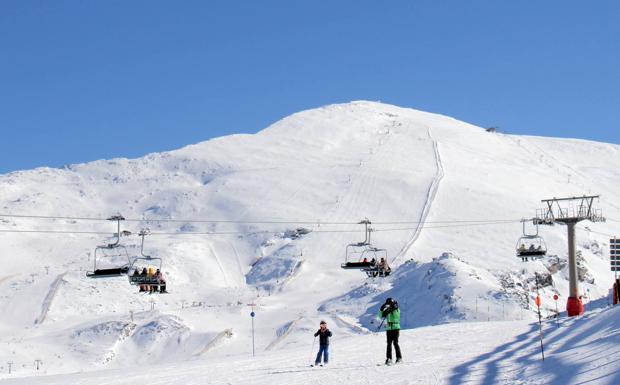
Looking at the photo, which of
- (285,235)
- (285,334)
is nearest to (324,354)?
(285,334)

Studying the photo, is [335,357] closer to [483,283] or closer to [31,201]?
[483,283]

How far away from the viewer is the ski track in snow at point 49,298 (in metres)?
56.8

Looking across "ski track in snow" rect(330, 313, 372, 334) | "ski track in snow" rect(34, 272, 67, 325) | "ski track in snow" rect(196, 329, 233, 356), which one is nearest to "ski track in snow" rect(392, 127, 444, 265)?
"ski track in snow" rect(330, 313, 372, 334)

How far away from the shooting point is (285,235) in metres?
75.8

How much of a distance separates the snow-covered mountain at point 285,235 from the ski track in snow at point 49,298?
0.21 metres

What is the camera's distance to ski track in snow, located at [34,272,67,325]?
2238 inches

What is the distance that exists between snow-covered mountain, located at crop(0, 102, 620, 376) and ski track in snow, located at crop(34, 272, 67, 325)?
0.69ft

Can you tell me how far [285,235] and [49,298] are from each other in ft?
74.3

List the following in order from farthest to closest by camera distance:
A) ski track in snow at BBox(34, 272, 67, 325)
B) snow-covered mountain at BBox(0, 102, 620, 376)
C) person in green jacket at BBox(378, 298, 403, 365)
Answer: ski track in snow at BBox(34, 272, 67, 325) → snow-covered mountain at BBox(0, 102, 620, 376) → person in green jacket at BBox(378, 298, 403, 365)

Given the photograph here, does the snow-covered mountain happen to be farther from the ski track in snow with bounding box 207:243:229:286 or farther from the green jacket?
the green jacket

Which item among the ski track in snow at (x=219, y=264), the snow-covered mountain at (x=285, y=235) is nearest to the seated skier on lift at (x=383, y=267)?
the snow-covered mountain at (x=285, y=235)

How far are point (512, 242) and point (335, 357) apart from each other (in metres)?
52.1

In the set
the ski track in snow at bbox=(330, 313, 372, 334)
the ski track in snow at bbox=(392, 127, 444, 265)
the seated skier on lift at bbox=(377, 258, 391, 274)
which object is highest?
the ski track in snow at bbox=(392, 127, 444, 265)

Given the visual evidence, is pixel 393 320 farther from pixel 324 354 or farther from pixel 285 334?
pixel 285 334
